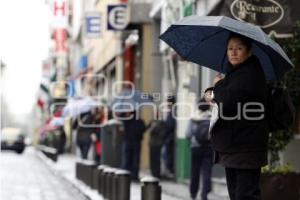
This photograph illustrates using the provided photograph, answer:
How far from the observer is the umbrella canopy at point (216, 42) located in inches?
265

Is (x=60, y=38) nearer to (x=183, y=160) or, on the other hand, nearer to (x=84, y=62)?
(x=84, y=62)

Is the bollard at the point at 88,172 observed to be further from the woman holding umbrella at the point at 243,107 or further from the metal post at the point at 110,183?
Answer: the woman holding umbrella at the point at 243,107

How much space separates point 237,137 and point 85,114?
16.0 metres

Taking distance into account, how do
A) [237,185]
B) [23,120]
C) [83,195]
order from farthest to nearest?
[23,120]
[83,195]
[237,185]

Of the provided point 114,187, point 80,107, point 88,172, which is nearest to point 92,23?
point 80,107

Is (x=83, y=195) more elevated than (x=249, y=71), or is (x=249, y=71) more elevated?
(x=249, y=71)

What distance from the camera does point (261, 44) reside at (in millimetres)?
6816

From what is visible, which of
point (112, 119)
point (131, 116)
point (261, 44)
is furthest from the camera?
point (112, 119)

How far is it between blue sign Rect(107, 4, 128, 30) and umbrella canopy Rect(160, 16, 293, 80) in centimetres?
1803

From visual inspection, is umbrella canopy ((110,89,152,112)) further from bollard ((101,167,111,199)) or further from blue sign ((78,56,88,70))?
blue sign ((78,56,88,70))

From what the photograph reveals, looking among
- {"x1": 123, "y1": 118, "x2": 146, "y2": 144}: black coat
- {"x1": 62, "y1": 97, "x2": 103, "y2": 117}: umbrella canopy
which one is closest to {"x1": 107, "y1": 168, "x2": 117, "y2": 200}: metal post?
{"x1": 123, "y1": 118, "x2": 146, "y2": 144}: black coat

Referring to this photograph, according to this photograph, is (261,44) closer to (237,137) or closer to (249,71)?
(249,71)

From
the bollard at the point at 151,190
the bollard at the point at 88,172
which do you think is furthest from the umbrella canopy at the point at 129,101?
the bollard at the point at 151,190

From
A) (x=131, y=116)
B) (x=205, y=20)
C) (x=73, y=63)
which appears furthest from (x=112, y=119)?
(x=73, y=63)
